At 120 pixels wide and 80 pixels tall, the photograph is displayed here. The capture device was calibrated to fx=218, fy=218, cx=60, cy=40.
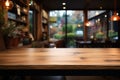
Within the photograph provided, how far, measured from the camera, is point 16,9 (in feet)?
17.2

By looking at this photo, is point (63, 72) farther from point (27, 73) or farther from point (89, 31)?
point (89, 31)

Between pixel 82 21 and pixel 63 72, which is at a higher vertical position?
pixel 82 21

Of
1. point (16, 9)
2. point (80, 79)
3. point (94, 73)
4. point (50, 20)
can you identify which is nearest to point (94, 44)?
point (16, 9)

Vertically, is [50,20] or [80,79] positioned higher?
[50,20]

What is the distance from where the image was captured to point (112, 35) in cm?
1471

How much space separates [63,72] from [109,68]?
0.29 meters

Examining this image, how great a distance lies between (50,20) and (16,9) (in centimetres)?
915

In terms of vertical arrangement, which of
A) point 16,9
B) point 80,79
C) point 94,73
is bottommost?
point 80,79

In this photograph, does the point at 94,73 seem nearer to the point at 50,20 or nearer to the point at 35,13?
the point at 35,13

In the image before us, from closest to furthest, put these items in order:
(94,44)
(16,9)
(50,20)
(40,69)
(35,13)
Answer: (40,69)
(16,9)
(94,44)
(35,13)
(50,20)

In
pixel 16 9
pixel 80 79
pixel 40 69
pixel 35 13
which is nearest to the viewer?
pixel 40 69

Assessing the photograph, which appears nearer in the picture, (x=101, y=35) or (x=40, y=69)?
(x=40, y=69)

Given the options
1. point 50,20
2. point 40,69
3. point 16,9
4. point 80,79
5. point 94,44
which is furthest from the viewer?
point 50,20

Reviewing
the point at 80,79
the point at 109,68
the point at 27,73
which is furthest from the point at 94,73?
the point at 80,79
